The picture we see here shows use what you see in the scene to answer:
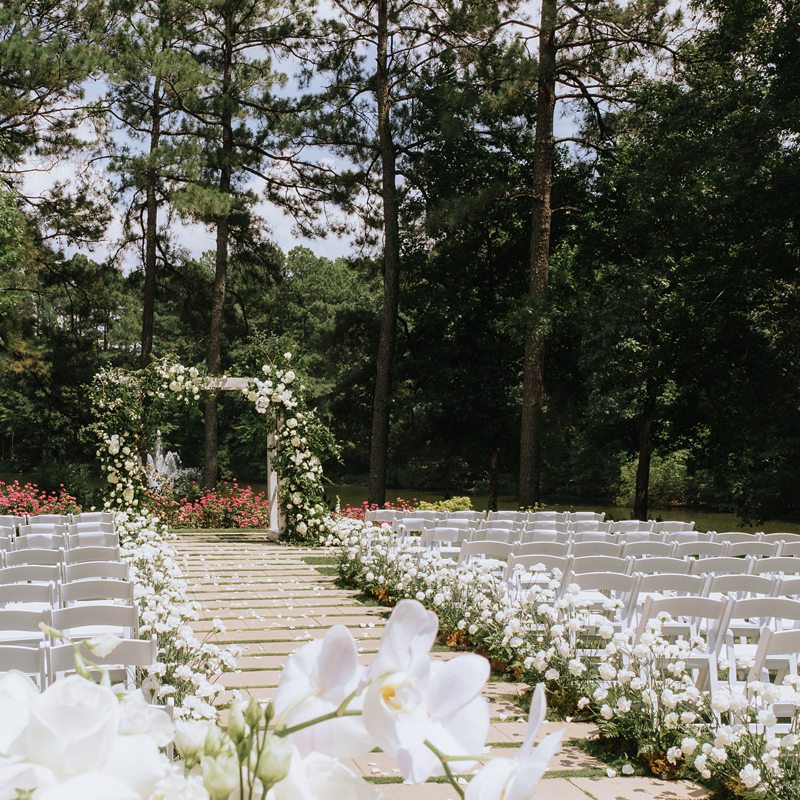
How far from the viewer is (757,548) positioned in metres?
7.96

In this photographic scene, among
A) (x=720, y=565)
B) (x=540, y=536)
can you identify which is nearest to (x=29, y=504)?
(x=540, y=536)

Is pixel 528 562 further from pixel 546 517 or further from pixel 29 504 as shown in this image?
pixel 29 504

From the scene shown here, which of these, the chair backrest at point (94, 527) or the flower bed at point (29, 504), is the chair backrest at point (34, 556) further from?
the flower bed at point (29, 504)

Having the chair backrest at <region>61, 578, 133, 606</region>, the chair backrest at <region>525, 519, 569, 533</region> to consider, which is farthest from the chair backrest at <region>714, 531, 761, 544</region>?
the chair backrest at <region>61, 578, 133, 606</region>

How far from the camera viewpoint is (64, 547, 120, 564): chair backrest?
21.3 feet

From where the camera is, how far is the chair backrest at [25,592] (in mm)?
4709

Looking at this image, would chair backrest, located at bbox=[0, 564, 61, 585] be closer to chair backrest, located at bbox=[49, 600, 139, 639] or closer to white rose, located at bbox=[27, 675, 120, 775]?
chair backrest, located at bbox=[49, 600, 139, 639]

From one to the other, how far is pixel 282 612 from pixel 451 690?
731 centimetres

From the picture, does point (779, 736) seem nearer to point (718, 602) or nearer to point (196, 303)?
point (718, 602)

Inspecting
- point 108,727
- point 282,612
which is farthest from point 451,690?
point 282,612

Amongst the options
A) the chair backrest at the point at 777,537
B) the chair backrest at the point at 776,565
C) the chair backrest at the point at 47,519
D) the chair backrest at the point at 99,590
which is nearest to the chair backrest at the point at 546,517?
the chair backrest at the point at 777,537

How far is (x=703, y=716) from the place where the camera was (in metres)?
4.51

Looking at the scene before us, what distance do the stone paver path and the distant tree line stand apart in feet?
10.4

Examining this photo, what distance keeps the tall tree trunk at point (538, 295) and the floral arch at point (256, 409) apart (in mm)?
4458
